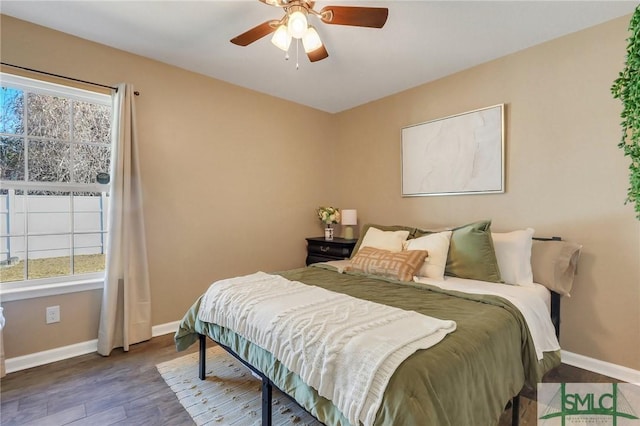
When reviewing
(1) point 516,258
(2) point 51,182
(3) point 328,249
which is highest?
(2) point 51,182

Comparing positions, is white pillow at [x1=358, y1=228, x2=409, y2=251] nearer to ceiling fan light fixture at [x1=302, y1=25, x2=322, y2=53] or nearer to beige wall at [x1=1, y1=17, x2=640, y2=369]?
beige wall at [x1=1, y1=17, x2=640, y2=369]

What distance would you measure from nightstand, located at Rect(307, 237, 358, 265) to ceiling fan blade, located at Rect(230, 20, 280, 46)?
2.26 metres

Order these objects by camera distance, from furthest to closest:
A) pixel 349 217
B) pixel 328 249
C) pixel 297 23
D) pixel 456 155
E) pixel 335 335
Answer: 1. pixel 349 217
2. pixel 328 249
3. pixel 456 155
4. pixel 297 23
5. pixel 335 335

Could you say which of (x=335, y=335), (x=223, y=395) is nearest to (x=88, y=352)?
(x=223, y=395)

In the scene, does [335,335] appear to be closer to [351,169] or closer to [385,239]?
[385,239]

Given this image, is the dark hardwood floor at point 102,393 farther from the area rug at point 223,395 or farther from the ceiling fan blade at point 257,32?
the ceiling fan blade at point 257,32

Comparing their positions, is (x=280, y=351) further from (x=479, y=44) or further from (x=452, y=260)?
(x=479, y=44)

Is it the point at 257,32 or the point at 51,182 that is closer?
the point at 257,32

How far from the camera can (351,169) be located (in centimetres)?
414

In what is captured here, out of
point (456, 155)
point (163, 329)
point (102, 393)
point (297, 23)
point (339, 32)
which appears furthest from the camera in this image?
point (456, 155)

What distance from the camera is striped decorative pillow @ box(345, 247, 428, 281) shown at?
231cm

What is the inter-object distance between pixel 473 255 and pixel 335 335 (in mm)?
1517

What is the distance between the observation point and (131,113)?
2.64m

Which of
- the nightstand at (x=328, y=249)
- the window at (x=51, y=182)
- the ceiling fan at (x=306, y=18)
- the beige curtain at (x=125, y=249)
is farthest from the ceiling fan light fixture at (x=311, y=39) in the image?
the nightstand at (x=328, y=249)
